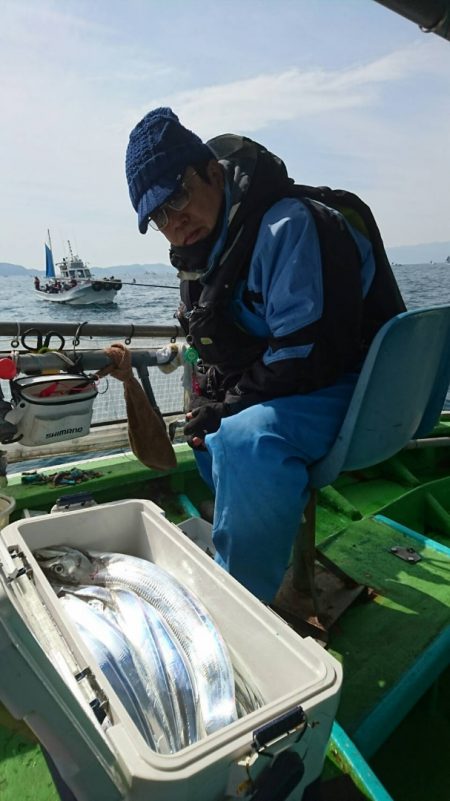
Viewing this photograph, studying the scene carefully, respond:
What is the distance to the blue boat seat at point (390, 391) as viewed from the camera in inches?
73.2

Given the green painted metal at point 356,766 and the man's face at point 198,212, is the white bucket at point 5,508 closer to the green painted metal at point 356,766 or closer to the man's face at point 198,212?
the man's face at point 198,212

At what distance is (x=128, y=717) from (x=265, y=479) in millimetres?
970

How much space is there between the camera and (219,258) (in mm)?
2143

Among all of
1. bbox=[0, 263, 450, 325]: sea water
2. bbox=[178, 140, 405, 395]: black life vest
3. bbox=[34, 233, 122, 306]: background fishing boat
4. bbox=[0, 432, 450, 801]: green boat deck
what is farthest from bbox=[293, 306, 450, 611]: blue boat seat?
bbox=[34, 233, 122, 306]: background fishing boat

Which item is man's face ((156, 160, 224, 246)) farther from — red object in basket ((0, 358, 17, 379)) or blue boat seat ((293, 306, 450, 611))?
red object in basket ((0, 358, 17, 379))

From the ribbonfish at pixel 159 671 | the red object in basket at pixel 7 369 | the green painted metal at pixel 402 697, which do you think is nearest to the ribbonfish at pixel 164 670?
the ribbonfish at pixel 159 671

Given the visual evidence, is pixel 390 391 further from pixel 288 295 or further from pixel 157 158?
pixel 157 158

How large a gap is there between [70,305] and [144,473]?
5204 centimetres

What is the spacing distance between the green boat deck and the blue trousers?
55 cm

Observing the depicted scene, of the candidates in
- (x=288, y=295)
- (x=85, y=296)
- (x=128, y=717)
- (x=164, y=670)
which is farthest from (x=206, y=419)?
(x=85, y=296)

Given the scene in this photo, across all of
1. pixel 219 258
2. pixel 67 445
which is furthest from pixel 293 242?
pixel 67 445

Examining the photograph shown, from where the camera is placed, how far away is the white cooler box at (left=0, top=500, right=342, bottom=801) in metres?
0.83

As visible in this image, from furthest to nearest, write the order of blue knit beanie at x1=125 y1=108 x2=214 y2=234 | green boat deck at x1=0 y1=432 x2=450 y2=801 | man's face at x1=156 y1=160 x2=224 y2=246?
man's face at x1=156 y1=160 x2=224 y2=246 < blue knit beanie at x1=125 y1=108 x2=214 y2=234 < green boat deck at x1=0 y1=432 x2=450 y2=801

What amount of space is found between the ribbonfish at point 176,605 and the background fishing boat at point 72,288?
4839cm
